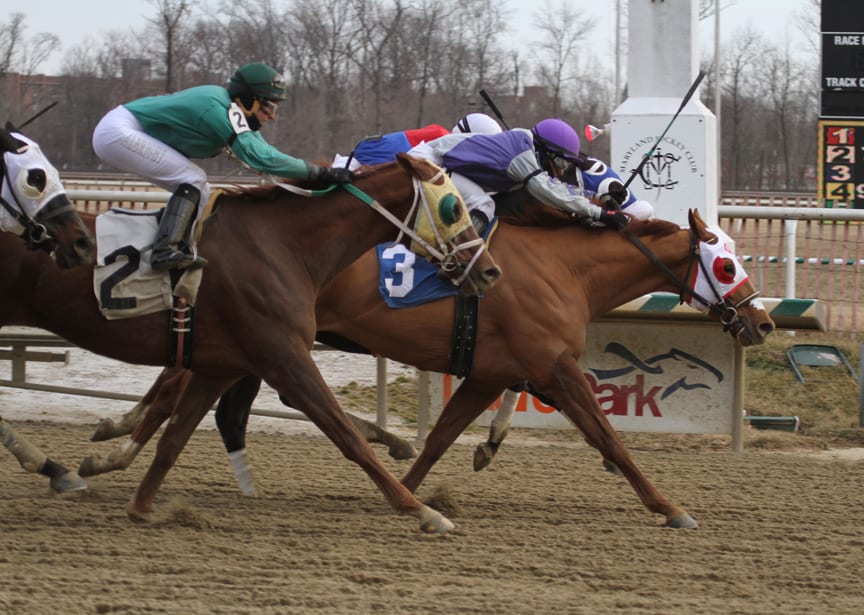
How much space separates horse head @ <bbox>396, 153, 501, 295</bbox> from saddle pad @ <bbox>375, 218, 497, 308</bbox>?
0.69m

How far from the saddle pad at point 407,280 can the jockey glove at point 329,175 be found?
0.70 meters

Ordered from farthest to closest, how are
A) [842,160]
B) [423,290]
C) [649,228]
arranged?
[842,160] → [649,228] → [423,290]

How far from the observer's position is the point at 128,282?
17.2ft

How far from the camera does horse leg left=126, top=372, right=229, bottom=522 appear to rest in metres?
5.62

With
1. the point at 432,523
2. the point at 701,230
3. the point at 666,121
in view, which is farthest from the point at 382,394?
the point at 666,121

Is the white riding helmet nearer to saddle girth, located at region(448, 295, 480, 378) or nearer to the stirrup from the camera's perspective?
saddle girth, located at region(448, 295, 480, 378)

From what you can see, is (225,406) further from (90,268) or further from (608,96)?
(608,96)

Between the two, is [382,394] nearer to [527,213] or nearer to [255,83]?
[527,213]

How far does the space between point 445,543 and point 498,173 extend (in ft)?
6.26

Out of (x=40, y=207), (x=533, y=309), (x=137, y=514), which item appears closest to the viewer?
(x=40, y=207)

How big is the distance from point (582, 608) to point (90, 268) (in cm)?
248

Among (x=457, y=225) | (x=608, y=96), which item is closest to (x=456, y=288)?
(x=457, y=225)

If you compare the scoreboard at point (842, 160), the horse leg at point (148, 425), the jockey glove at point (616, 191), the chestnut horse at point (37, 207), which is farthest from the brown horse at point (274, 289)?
the scoreboard at point (842, 160)

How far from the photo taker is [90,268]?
527 cm
